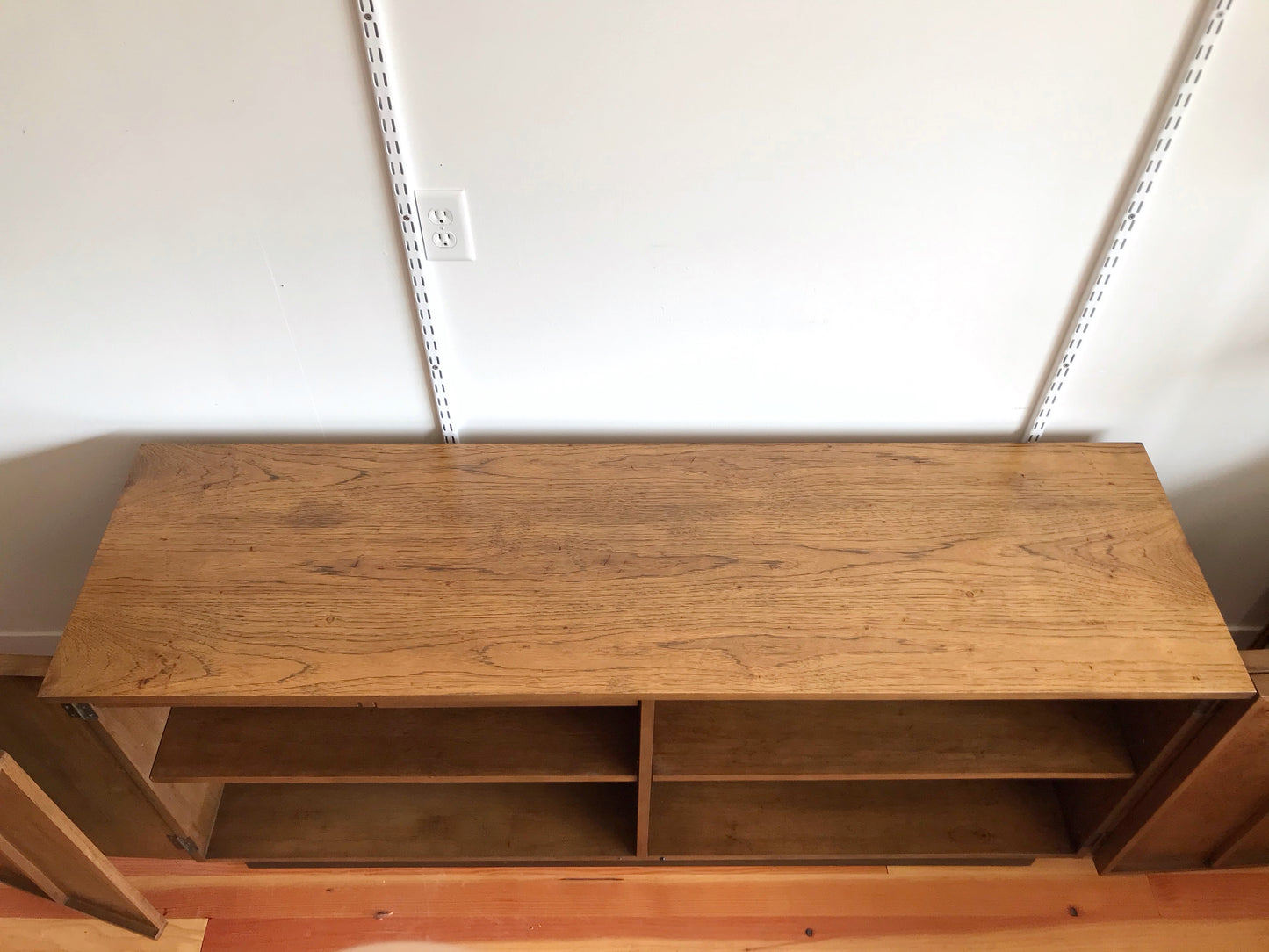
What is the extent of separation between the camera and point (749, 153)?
1103mm

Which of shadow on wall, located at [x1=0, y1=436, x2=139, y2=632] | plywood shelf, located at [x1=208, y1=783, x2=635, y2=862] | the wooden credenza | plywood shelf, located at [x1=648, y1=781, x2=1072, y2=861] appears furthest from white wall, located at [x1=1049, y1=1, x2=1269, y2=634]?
shadow on wall, located at [x1=0, y1=436, x2=139, y2=632]

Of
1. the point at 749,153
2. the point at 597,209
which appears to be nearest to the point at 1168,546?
the point at 749,153

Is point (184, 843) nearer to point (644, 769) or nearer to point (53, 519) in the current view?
point (53, 519)

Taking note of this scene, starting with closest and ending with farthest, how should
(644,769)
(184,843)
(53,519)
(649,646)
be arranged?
(649,646) < (644,769) < (184,843) < (53,519)

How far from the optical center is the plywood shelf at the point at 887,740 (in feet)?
4.27

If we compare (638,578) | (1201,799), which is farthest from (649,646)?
(1201,799)

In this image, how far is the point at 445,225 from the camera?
3.81 feet

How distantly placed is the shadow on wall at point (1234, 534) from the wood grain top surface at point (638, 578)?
314mm

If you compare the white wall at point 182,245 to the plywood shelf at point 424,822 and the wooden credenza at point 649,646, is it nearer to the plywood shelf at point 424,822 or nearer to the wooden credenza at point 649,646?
the wooden credenza at point 649,646

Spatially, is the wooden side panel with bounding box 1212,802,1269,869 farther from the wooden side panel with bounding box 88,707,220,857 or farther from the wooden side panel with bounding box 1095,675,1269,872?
the wooden side panel with bounding box 88,707,220,857

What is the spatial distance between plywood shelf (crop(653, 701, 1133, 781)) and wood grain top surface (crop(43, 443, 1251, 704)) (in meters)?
0.29

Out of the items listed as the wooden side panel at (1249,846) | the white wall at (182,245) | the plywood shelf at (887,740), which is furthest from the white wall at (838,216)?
the wooden side panel at (1249,846)

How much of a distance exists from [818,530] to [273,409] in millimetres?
912

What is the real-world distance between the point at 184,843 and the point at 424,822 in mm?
390
